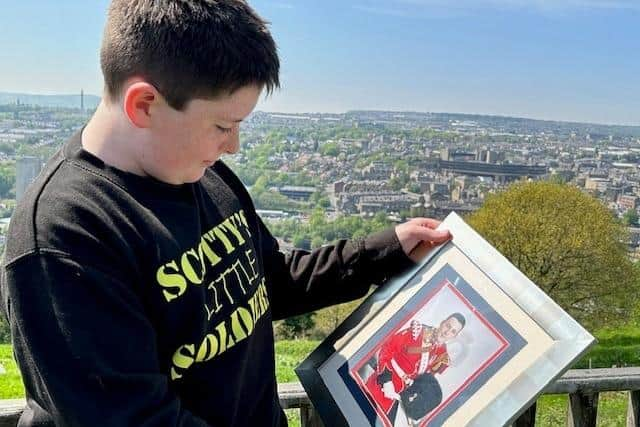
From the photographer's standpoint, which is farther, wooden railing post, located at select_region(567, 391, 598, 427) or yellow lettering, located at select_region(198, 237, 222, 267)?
wooden railing post, located at select_region(567, 391, 598, 427)

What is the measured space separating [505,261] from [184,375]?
0.64 metres

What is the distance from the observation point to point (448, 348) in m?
1.27

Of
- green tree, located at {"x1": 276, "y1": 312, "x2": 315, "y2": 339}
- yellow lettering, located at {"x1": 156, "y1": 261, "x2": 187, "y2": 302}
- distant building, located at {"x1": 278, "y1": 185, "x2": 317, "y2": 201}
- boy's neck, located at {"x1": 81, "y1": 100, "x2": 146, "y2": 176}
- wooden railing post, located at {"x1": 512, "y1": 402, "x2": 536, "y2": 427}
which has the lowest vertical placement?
green tree, located at {"x1": 276, "y1": 312, "x2": 315, "y2": 339}

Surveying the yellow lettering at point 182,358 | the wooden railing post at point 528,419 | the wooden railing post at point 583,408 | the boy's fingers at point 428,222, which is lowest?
the wooden railing post at point 528,419

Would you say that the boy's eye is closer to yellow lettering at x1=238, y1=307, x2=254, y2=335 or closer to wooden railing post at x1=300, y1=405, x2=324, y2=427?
yellow lettering at x1=238, y1=307, x2=254, y2=335

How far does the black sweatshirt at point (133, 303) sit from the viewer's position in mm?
884

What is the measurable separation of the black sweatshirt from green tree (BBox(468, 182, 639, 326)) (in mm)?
16053

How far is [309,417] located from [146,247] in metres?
0.81

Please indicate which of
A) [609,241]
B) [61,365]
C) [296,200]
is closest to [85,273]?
[61,365]

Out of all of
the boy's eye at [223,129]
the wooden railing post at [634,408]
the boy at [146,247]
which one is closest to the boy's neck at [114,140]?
the boy at [146,247]

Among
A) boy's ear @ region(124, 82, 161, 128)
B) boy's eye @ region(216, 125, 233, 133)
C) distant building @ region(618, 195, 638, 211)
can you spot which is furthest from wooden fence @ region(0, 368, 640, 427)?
distant building @ region(618, 195, 638, 211)

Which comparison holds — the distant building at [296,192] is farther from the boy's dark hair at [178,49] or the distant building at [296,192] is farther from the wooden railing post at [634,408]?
the boy's dark hair at [178,49]

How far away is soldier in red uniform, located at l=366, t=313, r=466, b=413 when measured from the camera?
1.28 meters

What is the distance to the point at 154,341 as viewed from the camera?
969 mm
